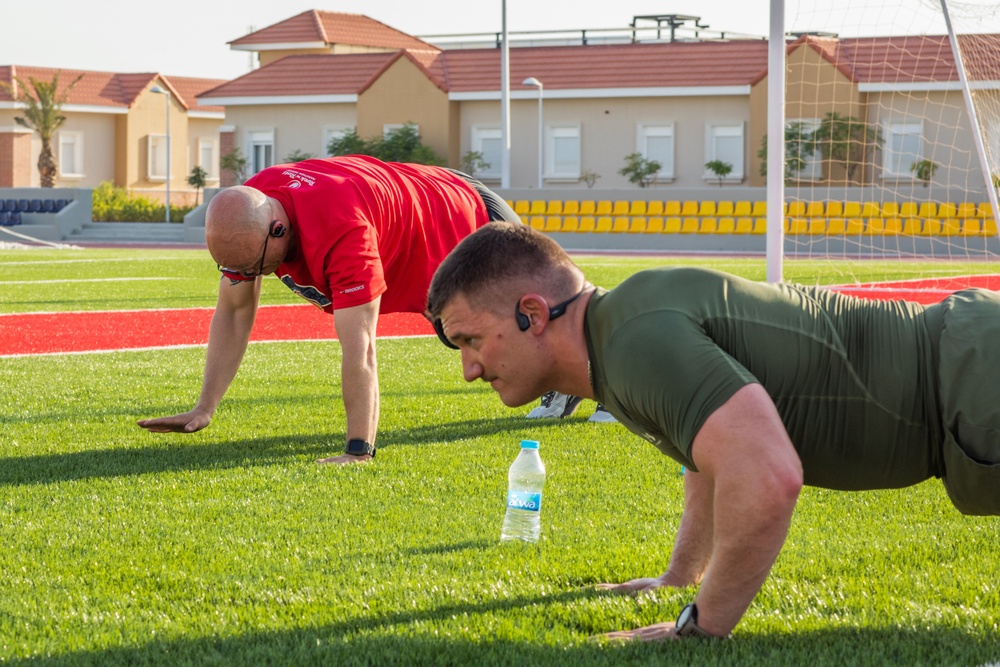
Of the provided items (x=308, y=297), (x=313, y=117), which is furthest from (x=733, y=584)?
(x=313, y=117)

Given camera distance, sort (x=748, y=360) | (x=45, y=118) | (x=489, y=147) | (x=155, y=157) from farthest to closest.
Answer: (x=155, y=157), (x=45, y=118), (x=489, y=147), (x=748, y=360)

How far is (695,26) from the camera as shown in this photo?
53344 millimetres

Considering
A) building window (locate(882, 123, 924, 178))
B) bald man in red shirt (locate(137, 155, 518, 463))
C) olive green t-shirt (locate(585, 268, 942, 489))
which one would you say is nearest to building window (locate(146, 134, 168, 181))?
building window (locate(882, 123, 924, 178))

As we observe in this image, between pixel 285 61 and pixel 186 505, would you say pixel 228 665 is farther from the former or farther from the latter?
pixel 285 61

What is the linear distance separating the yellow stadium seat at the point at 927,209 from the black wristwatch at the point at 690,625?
32.8 metres

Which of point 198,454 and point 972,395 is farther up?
point 972,395

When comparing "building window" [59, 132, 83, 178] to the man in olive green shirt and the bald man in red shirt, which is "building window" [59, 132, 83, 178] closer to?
the bald man in red shirt

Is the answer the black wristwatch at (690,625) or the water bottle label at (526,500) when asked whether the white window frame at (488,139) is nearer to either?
the water bottle label at (526,500)

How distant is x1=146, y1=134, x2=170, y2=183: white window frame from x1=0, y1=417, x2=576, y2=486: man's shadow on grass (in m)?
59.1

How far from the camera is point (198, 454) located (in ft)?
21.2

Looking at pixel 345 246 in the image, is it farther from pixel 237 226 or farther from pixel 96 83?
pixel 96 83

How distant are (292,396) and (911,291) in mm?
11996

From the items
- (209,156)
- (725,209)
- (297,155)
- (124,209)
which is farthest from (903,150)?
(209,156)

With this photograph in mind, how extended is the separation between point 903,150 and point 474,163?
15.6 metres
